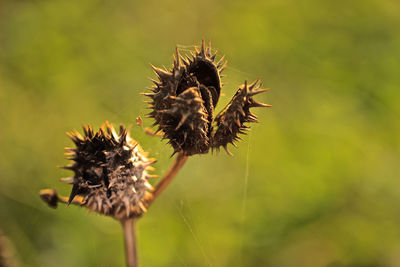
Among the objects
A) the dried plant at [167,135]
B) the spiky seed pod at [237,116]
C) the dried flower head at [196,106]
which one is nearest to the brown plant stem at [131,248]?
the dried plant at [167,135]

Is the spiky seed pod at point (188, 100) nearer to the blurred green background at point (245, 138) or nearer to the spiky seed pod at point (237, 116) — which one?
the spiky seed pod at point (237, 116)

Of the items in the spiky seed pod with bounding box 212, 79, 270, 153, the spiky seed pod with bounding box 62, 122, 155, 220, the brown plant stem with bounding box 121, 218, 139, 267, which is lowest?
the brown plant stem with bounding box 121, 218, 139, 267

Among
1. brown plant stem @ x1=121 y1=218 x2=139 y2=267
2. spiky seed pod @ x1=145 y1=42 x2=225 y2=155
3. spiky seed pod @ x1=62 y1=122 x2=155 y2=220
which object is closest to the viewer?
spiky seed pod @ x1=145 y1=42 x2=225 y2=155

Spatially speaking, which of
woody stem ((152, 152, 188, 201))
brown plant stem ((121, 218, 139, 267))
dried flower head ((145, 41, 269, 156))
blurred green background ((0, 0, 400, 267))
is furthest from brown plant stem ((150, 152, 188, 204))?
brown plant stem ((121, 218, 139, 267))

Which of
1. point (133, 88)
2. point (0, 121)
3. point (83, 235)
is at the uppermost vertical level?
point (133, 88)

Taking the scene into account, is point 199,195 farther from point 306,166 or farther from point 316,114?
point 316,114

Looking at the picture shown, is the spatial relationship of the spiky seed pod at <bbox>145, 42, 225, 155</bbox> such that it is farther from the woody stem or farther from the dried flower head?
the woody stem

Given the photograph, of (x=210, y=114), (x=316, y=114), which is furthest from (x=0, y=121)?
(x=316, y=114)
